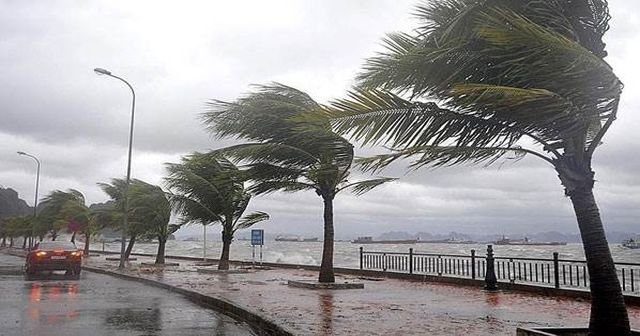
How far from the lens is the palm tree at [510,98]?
695 cm

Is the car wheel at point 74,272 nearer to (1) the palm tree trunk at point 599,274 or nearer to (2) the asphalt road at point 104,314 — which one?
(2) the asphalt road at point 104,314

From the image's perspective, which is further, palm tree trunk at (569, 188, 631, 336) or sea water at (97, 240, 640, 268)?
sea water at (97, 240, 640, 268)

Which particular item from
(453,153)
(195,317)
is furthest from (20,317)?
(453,153)

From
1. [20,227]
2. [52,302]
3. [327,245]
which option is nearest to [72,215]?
[20,227]

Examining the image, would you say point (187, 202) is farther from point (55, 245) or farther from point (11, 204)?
point (11, 204)

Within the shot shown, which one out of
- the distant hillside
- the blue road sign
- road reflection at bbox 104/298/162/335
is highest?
the distant hillside

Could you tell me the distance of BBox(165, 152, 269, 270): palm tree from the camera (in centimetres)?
2664

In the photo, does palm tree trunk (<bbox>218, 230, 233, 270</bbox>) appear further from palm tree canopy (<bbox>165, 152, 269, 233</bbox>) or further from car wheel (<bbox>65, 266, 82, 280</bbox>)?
car wheel (<bbox>65, 266, 82, 280</bbox>)

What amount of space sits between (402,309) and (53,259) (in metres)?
18.0

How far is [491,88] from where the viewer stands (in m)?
6.65

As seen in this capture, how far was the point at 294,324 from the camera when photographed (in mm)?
10297

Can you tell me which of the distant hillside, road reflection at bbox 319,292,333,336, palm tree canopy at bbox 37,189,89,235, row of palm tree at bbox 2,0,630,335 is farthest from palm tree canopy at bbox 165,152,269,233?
the distant hillside

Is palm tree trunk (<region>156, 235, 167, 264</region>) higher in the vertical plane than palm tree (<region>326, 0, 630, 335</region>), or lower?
lower

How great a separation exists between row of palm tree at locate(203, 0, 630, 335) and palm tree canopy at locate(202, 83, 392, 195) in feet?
26.5
